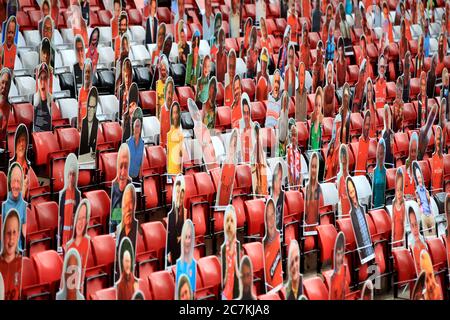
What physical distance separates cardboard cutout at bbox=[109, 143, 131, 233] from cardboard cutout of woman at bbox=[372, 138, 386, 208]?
2.22 metres

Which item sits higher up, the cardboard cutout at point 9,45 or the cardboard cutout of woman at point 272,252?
the cardboard cutout at point 9,45

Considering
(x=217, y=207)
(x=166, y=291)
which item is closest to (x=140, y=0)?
(x=217, y=207)

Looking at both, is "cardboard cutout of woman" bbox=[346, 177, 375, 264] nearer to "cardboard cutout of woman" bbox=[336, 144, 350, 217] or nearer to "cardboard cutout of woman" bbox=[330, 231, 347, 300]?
"cardboard cutout of woman" bbox=[336, 144, 350, 217]

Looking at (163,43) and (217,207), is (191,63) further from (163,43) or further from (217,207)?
(217,207)

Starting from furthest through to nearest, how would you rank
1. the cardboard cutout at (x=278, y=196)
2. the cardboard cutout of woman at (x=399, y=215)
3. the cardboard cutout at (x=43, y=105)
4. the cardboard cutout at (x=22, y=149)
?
the cardboard cutout at (x=43, y=105)
the cardboard cutout of woman at (x=399, y=215)
the cardboard cutout at (x=278, y=196)
the cardboard cutout at (x=22, y=149)

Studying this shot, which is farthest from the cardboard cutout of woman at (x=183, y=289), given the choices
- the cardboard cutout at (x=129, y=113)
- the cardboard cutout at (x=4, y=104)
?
the cardboard cutout at (x=4, y=104)

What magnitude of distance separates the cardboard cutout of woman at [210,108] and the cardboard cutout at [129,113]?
31.0 inches

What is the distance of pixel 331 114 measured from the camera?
9.56 m

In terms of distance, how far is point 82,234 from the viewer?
583 centimetres

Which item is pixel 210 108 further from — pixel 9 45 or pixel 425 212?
pixel 425 212

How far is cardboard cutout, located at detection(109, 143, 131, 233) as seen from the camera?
6598mm

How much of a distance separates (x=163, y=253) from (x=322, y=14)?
6.17 m

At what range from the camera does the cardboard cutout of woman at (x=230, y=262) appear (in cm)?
552

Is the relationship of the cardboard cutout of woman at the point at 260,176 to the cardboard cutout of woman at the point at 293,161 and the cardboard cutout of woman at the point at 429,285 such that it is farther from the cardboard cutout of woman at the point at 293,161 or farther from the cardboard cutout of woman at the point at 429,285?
the cardboard cutout of woman at the point at 429,285
